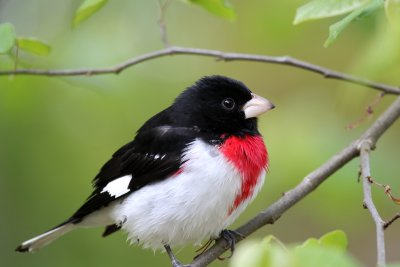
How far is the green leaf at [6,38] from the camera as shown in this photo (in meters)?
2.19

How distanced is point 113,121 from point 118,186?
95 centimetres

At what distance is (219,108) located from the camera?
291 cm

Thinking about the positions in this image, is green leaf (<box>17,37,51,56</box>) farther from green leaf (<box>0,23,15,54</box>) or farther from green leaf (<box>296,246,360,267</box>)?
green leaf (<box>296,246,360,267</box>)

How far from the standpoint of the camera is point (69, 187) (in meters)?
3.89

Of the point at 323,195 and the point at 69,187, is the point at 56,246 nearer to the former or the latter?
the point at 69,187

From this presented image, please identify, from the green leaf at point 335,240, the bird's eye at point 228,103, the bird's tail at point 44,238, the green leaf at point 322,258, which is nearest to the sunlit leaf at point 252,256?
the green leaf at point 322,258

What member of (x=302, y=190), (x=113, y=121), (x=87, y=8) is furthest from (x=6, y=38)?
(x=113, y=121)

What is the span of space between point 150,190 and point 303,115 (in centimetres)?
126

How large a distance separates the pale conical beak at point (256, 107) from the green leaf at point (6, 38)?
1064 mm

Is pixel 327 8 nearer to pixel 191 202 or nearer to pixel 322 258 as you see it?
pixel 322 258

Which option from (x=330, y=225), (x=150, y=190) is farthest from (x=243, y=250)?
(x=330, y=225)

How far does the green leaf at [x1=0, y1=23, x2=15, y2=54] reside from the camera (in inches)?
86.0

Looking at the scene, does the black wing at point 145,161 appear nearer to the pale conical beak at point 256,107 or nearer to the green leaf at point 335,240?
the pale conical beak at point 256,107

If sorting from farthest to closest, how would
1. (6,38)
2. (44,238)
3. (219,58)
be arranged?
(44,238), (219,58), (6,38)
